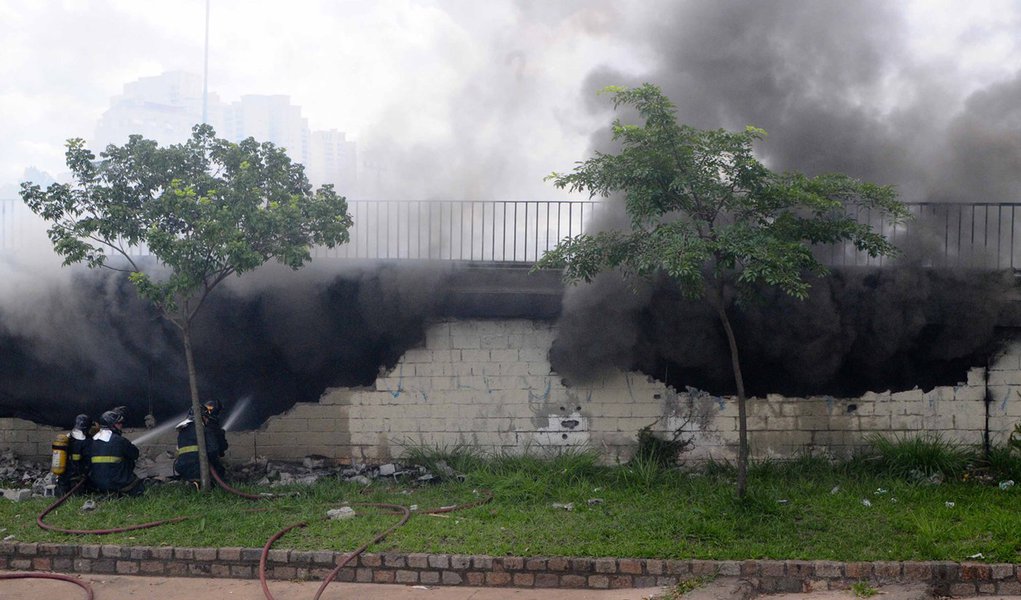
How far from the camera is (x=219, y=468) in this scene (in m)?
9.34

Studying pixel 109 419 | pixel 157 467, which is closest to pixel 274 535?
pixel 109 419

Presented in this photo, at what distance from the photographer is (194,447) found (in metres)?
9.09

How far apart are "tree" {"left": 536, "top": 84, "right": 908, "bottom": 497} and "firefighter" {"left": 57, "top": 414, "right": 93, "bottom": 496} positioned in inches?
219

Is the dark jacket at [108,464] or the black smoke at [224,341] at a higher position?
the black smoke at [224,341]

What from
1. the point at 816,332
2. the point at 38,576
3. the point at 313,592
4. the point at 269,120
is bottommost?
the point at 38,576

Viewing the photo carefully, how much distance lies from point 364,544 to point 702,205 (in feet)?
14.0

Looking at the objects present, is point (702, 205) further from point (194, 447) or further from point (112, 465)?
point (112, 465)

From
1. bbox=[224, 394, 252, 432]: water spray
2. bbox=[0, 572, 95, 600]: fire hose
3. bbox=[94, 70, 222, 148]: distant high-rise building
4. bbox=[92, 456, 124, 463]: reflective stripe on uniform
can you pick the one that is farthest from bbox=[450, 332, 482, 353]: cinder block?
bbox=[94, 70, 222, 148]: distant high-rise building

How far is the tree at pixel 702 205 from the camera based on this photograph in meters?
7.09

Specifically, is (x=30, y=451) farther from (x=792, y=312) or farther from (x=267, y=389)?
(x=792, y=312)

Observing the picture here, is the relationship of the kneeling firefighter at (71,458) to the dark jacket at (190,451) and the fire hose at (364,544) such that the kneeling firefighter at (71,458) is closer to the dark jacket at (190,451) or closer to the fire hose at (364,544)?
the dark jacket at (190,451)

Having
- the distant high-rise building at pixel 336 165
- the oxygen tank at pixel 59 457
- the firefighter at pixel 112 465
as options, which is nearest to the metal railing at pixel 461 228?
the distant high-rise building at pixel 336 165

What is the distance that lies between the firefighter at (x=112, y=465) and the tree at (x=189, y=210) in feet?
2.89

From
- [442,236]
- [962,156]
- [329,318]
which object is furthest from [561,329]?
[962,156]
